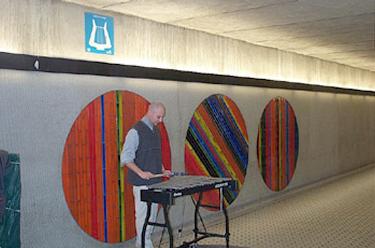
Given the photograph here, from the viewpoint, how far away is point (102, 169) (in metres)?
4.62

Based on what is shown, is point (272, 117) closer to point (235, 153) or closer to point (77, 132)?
point (235, 153)

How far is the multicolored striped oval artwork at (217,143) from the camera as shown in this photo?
5.92 m

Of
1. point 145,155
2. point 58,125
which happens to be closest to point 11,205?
point 58,125

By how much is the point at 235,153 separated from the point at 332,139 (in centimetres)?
403

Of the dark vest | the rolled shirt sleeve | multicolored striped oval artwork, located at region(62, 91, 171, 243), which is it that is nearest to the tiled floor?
multicolored striped oval artwork, located at region(62, 91, 171, 243)

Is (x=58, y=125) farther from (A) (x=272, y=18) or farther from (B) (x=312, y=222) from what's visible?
(B) (x=312, y=222)

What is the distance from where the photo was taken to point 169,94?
548 centimetres

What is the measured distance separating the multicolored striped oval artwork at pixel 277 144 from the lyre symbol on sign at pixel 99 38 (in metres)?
3.45

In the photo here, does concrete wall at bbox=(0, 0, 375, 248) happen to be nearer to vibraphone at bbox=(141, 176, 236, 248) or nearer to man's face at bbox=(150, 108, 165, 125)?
man's face at bbox=(150, 108, 165, 125)

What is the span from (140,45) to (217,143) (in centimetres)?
202

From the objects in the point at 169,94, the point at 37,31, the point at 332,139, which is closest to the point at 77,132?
the point at 37,31

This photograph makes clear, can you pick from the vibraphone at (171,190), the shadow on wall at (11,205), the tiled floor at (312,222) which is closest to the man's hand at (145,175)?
the vibraphone at (171,190)

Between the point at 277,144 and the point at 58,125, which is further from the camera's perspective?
the point at 277,144

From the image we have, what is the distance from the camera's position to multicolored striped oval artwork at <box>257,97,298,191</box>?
7.38m
